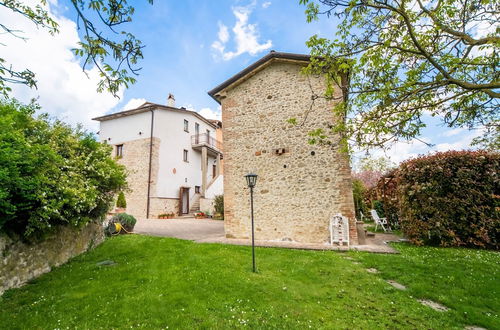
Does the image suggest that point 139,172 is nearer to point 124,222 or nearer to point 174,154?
point 174,154

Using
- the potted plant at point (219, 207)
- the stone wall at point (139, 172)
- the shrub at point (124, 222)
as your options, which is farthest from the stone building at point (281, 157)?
the stone wall at point (139, 172)

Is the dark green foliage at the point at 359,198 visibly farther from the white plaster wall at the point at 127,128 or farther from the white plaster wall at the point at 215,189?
the white plaster wall at the point at 127,128

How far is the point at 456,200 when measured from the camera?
743cm

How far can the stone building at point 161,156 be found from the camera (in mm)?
17453

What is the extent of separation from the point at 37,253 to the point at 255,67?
8.64m

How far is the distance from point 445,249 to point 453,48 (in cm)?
568

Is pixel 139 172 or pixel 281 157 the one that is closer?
pixel 281 157

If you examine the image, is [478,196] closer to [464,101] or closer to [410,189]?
[410,189]

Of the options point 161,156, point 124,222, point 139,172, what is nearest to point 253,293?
point 124,222

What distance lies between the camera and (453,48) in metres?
4.70

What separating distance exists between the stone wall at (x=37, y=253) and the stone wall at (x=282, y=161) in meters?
4.70

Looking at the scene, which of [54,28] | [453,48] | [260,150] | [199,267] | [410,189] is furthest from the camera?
[260,150]

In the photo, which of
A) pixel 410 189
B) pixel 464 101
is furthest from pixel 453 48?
pixel 410 189

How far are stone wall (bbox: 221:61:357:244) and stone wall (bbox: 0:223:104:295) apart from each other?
4.70 metres
